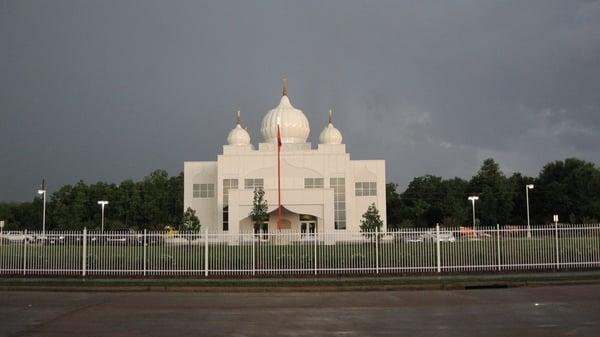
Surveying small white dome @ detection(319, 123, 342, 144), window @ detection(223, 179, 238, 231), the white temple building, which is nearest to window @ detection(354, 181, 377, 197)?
the white temple building

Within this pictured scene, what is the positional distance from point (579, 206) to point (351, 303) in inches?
3041

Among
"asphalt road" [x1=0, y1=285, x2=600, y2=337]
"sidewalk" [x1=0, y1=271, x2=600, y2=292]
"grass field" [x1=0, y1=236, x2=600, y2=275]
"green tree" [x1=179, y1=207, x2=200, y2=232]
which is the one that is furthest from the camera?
"green tree" [x1=179, y1=207, x2=200, y2=232]

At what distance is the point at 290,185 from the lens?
59156mm

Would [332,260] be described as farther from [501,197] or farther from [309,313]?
[501,197]

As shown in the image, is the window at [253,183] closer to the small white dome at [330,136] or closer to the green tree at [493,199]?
the small white dome at [330,136]

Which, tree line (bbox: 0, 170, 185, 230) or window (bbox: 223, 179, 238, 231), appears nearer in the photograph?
window (bbox: 223, 179, 238, 231)

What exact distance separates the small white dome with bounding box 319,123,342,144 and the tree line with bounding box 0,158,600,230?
20.7 metres

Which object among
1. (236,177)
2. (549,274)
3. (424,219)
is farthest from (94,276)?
(424,219)

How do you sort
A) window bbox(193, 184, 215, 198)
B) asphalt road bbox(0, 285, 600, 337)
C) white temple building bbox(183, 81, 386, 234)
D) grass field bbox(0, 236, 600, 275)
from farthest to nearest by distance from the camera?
window bbox(193, 184, 215, 198), white temple building bbox(183, 81, 386, 234), grass field bbox(0, 236, 600, 275), asphalt road bbox(0, 285, 600, 337)

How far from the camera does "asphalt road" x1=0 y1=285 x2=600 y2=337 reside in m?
12.5

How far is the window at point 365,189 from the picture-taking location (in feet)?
202

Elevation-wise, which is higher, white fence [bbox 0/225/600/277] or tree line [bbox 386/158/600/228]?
tree line [bbox 386/158/600/228]

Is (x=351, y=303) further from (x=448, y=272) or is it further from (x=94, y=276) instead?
(x=94, y=276)

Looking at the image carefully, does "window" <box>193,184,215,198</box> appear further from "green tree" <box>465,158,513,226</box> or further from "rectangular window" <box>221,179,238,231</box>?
"green tree" <box>465,158,513,226</box>
